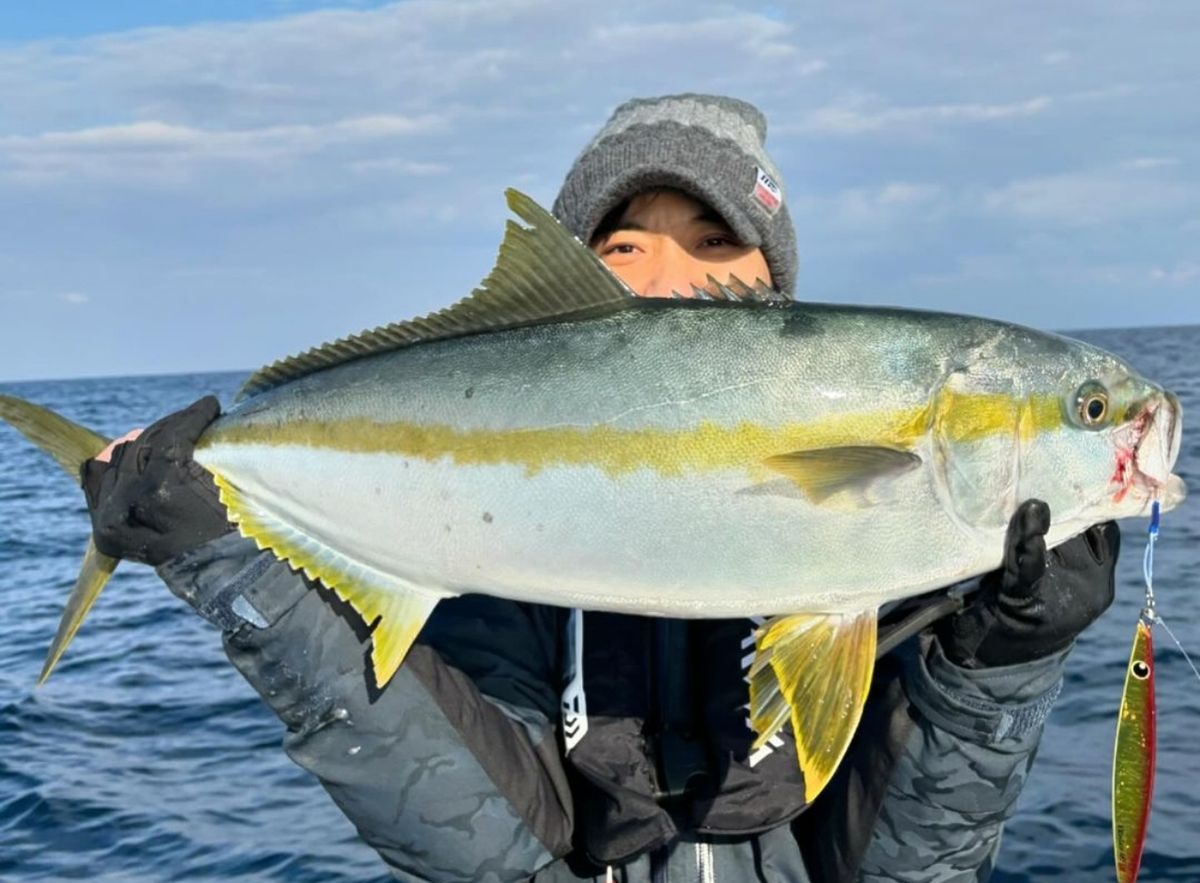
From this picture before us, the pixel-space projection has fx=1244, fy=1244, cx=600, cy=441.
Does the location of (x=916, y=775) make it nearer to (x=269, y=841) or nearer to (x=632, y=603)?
(x=632, y=603)

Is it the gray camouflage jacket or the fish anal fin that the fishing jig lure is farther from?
the fish anal fin

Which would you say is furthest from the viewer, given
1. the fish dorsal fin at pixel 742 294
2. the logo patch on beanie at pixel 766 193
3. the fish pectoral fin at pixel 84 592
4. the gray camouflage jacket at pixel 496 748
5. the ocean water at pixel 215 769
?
the ocean water at pixel 215 769

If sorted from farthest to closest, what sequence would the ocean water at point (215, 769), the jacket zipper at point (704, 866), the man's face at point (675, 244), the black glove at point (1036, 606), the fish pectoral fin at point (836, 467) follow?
the ocean water at point (215, 769) → the man's face at point (675, 244) → the jacket zipper at point (704, 866) → the black glove at point (1036, 606) → the fish pectoral fin at point (836, 467)

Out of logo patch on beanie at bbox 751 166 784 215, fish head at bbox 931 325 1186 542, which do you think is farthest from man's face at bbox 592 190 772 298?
fish head at bbox 931 325 1186 542

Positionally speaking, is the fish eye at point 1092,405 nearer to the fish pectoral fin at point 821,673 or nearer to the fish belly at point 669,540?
the fish belly at point 669,540

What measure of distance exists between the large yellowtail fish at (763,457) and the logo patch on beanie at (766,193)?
140 cm

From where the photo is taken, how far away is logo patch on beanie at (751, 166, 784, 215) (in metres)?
4.23

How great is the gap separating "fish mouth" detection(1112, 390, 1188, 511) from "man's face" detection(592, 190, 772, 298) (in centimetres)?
168

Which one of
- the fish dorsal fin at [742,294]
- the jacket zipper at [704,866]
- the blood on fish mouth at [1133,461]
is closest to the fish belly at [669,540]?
the blood on fish mouth at [1133,461]

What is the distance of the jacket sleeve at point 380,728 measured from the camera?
3.26 meters

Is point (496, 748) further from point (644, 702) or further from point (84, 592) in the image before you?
point (84, 592)

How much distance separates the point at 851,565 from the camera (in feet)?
8.77

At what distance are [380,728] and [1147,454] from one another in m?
2.01

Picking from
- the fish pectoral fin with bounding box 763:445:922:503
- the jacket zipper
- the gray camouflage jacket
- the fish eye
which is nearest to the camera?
the fish pectoral fin with bounding box 763:445:922:503
